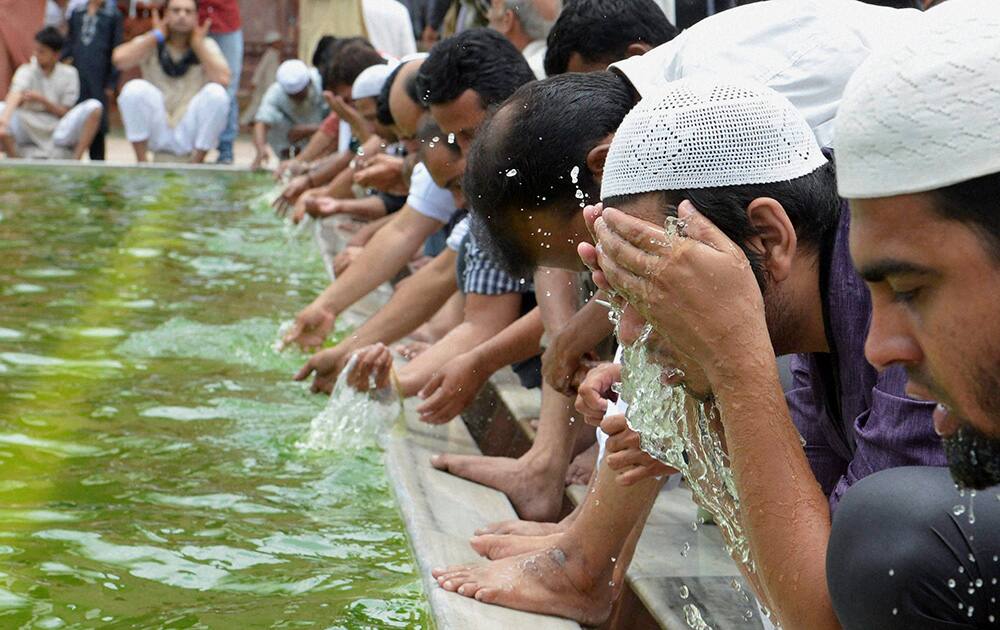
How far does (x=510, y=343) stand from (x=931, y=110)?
2.68m

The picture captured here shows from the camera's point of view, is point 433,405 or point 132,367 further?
point 132,367

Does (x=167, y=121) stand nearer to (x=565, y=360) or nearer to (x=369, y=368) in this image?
(x=369, y=368)

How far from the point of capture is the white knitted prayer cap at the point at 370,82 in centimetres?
797

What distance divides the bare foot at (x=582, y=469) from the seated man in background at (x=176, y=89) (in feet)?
36.2

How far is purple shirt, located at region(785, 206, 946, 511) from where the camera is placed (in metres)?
2.13

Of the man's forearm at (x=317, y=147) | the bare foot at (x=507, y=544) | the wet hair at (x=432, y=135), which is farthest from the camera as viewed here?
the man's forearm at (x=317, y=147)

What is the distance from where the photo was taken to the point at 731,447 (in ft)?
7.22

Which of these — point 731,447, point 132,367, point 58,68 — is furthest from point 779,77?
point 58,68

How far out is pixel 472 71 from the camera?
459 centimetres

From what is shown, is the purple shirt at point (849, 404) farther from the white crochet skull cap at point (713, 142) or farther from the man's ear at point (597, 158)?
the man's ear at point (597, 158)

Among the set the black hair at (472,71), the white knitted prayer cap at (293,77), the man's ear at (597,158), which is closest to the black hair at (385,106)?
the black hair at (472,71)

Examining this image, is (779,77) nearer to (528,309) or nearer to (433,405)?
(433,405)

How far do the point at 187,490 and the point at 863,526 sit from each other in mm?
2324

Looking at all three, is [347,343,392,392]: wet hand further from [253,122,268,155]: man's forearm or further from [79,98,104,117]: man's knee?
[79,98,104,117]: man's knee
